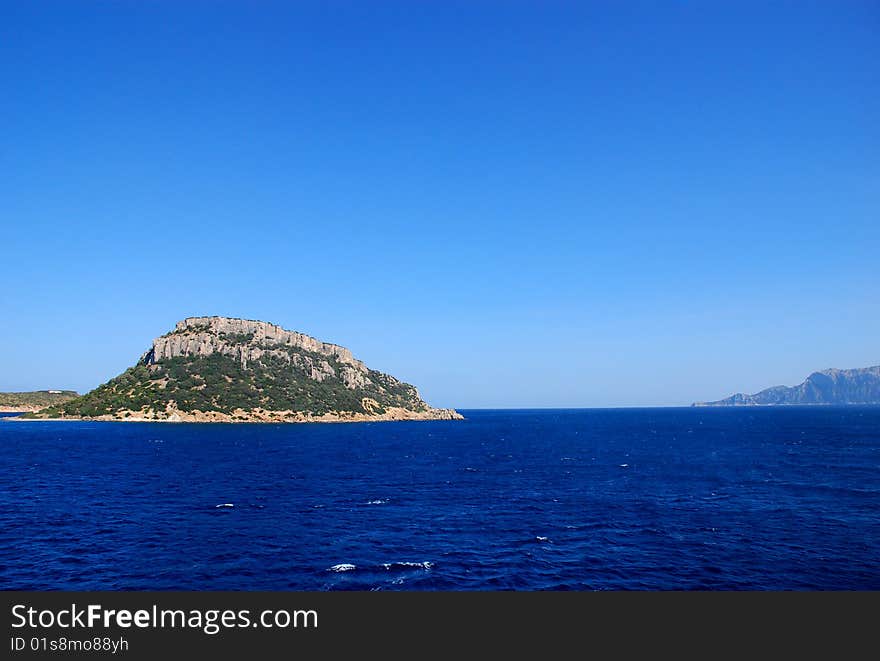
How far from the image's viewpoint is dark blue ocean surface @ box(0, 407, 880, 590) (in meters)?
47.8

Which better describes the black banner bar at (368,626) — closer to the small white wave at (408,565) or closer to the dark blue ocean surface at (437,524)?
the dark blue ocean surface at (437,524)

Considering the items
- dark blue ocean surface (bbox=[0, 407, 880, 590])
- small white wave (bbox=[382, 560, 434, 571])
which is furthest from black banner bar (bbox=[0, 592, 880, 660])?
small white wave (bbox=[382, 560, 434, 571])

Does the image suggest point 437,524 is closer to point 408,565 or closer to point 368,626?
point 408,565

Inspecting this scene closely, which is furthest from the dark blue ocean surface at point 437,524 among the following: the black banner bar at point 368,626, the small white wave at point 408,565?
the black banner bar at point 368,626

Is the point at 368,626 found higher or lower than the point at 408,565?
higher

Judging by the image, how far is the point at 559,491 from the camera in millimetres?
91625

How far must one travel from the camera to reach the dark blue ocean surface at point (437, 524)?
4781 cm

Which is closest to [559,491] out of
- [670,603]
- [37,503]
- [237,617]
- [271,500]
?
[271,500]

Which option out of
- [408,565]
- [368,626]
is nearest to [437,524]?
[408,565]

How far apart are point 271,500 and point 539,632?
70.8 meters

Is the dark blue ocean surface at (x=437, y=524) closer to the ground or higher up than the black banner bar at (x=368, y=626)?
closer to the ground

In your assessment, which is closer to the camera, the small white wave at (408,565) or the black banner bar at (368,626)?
the black banner bar at (368,626)

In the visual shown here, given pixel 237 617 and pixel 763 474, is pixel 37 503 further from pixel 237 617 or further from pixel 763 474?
pixel 763 474

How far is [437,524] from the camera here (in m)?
67.7
